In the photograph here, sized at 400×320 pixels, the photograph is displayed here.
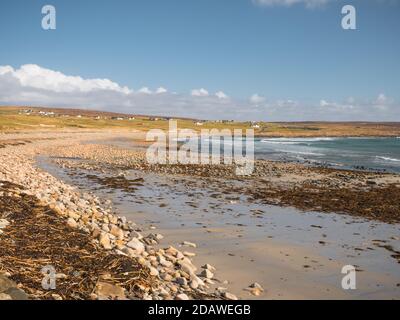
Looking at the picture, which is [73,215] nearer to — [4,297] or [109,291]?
[109,291]

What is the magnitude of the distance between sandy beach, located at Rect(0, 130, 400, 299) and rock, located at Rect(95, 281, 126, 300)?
5 centimetres

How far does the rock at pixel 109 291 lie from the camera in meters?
5.11

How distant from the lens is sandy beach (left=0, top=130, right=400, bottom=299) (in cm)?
639

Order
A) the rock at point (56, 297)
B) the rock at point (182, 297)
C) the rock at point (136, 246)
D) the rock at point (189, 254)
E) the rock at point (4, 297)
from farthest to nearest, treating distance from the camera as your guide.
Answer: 1. the rock at point (189, 254)
2. the rock at point (136, 246)
3. the rock at point (182, 297)
4. the rock at point (56, 297)
5. the rock at point (4, 297)

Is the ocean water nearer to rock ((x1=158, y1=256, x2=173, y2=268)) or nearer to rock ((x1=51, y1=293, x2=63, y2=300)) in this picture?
rock ((x1=158, y1=256, x2=173, y2=268))

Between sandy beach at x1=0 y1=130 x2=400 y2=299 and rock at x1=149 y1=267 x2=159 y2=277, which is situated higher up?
rock at x1=149 y1=267 x2=159 y2=277

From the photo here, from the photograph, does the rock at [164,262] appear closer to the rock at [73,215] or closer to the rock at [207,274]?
the rock at [207,274]

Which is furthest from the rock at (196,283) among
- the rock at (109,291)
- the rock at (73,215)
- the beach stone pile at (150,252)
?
the rock at (73,215)

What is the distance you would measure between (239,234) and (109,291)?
5.40 m

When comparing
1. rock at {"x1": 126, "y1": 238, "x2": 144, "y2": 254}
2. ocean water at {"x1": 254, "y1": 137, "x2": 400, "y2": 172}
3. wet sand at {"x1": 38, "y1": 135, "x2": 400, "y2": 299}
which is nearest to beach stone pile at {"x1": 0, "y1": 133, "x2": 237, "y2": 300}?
rock at {"x1": 126, "y1": 238, "x2": 144, "y2": 254}

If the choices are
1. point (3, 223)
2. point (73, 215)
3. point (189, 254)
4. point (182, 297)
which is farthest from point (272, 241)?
point (3, 223)

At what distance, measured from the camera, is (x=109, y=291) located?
5285 millimetres

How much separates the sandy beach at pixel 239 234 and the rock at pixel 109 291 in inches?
1.9
